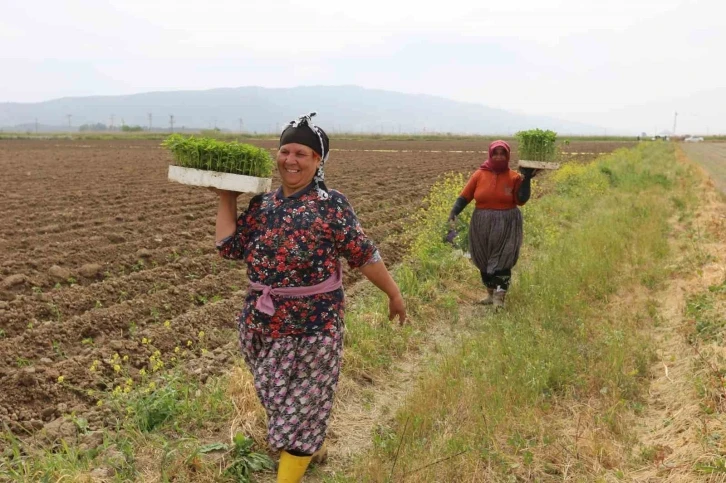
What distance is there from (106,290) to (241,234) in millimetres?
4035

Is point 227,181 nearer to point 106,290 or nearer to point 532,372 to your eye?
point 532,372

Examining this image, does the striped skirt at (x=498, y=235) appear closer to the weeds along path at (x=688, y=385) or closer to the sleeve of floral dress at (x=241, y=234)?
the weeds along path at (x=688, y=385)

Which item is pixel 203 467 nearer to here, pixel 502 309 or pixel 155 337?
pixel 155 337

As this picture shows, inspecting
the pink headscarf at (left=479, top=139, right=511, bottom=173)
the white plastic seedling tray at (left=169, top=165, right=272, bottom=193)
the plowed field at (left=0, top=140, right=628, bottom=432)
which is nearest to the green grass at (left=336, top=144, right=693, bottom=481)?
the pink headscarf at (left=479, top=139, right=511, bottom=173)

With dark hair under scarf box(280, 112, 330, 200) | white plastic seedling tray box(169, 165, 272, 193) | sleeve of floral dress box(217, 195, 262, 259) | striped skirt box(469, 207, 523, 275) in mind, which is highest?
dark hair under scarf box(280, 112, 330, 200)

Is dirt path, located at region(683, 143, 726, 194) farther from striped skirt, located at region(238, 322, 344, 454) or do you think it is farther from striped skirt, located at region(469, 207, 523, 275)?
striped skirt, located at region(238, 322, 344, 454)

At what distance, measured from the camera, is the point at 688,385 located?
3717mm

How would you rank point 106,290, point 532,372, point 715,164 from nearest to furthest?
point 532,372 < point 106,290 < point 715,164

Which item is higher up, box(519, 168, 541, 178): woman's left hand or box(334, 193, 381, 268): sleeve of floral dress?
box(519, 168, 541, 178): woman's left hand

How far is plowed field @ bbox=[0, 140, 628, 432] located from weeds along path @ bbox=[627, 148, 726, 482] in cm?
305

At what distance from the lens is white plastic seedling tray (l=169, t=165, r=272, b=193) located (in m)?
2.78

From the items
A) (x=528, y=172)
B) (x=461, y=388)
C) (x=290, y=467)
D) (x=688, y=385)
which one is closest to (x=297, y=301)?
(x=290, y=467)

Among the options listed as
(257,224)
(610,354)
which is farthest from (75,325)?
(610,354)

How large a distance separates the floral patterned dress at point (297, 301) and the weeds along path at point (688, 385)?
167 cm
